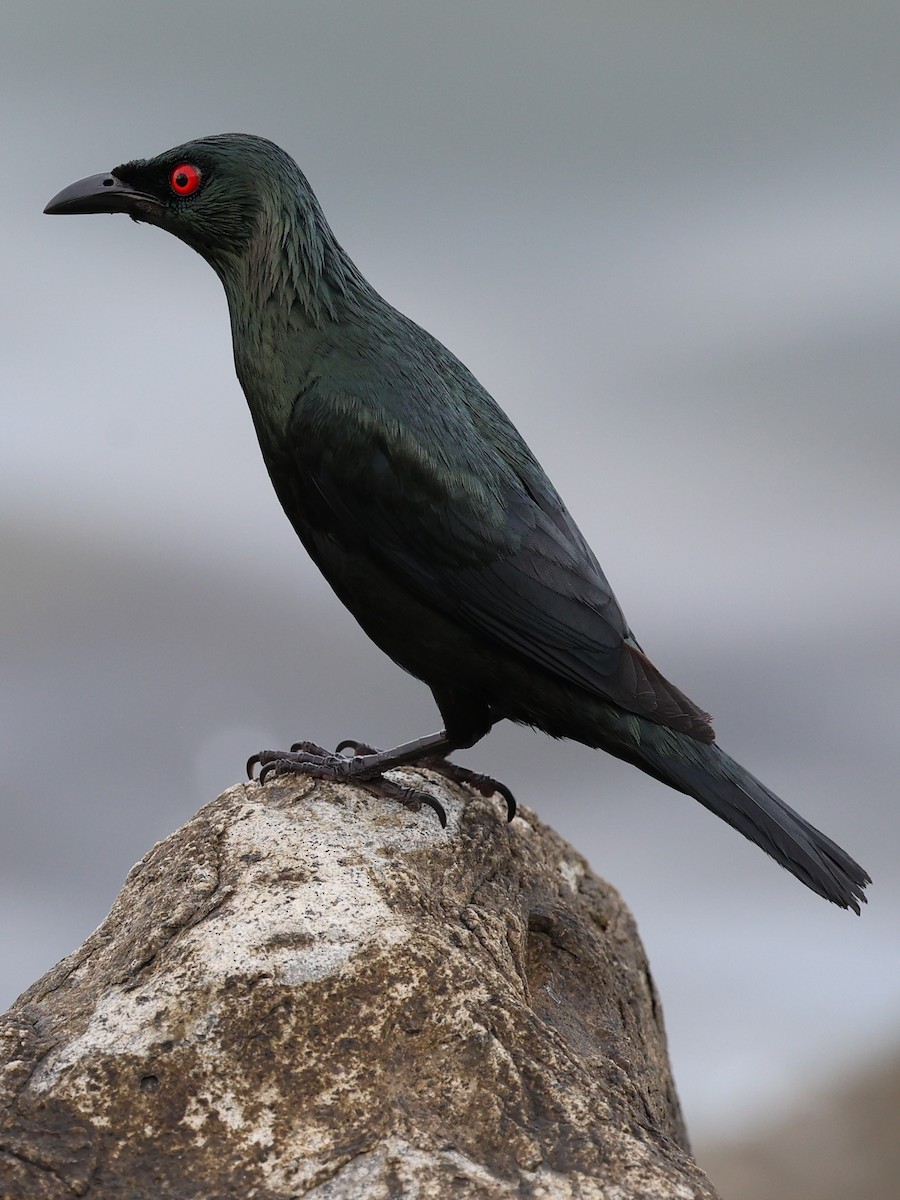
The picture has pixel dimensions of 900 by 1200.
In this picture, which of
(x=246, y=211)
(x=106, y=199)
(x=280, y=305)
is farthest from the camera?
(x=106, y=199)

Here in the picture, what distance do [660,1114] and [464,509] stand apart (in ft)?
6.25

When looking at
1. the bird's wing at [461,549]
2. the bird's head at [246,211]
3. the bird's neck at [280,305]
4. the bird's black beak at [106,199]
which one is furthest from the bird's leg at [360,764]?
the bird's black beak at [106,199]

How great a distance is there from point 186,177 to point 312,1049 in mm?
2721

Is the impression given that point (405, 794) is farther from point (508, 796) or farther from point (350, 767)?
point (508, 796)

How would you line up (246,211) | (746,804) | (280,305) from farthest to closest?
(246,211) → (280,305) → (746,804)

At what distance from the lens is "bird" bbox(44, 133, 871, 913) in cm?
394

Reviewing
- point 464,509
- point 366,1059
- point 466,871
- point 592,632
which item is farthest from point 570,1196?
point 464,509

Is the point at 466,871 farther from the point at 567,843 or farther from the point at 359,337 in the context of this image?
the point at 359,337

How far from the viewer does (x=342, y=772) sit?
4.05 metres

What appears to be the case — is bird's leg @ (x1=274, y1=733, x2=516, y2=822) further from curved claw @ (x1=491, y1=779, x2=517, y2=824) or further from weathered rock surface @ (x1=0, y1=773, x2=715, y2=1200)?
weathered rock surface @ (x1=0, y1=773, x2=715, y2=1200)

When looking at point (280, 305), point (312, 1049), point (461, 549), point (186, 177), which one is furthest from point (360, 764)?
point (186, 177)

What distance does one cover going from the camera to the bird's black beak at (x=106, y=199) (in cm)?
434

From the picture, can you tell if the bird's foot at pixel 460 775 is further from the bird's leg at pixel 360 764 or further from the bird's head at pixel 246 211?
the bird's head at pixel 246 211

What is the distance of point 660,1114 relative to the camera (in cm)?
398
